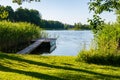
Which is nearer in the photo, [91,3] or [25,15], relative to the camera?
[91,3]

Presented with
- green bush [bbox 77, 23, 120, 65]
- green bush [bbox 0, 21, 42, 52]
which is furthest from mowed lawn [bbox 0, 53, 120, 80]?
green bush [bbox 0, 21, 42, 52]

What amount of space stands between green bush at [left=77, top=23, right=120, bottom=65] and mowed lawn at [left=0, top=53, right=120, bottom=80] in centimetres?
61

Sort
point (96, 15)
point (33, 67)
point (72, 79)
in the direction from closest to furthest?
1. point (72, 79)
2. point (33, 67)
3. point (96, 15)

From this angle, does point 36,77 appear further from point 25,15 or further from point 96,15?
point 25,15

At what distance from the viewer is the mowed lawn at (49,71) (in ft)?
31.8

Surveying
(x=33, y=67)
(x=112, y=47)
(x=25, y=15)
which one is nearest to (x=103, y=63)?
(x=112, y=47)

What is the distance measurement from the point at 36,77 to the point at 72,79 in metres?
1.05

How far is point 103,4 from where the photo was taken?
12953 mm

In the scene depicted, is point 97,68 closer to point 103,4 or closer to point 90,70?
point 90,70

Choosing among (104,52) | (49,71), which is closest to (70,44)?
(104,52)

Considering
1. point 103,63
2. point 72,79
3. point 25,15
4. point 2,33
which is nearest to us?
point 72,79

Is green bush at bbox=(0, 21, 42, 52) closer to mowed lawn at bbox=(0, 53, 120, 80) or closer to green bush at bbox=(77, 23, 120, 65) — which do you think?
mowed lawn at bbox=(0, 53, 120, 80)

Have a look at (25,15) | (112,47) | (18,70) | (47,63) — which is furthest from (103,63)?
(25,15)

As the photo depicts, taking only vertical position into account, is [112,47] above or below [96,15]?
below
